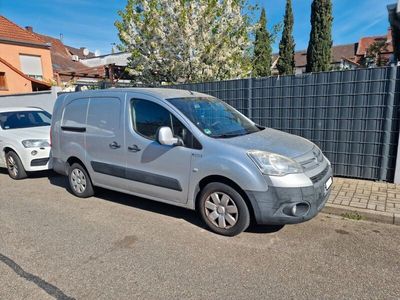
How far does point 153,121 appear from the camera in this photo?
4.14m

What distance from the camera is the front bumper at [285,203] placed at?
3250mm

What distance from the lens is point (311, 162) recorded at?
3.57m

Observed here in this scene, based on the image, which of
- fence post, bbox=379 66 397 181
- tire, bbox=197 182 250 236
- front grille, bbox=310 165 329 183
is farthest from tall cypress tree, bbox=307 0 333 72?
tire, bbox=197 182 250 236

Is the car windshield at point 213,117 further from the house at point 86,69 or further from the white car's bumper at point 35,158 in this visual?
the house at point 86,69

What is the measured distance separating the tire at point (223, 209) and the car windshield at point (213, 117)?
70cm

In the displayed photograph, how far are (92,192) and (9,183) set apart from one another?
2523mm

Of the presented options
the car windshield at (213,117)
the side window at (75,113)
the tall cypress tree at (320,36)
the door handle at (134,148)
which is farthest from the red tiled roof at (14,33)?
the car windshield at (213,117)

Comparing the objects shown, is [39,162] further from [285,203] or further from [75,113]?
[285,203]

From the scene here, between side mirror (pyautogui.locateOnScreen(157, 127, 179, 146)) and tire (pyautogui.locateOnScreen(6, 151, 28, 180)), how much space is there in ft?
14.3

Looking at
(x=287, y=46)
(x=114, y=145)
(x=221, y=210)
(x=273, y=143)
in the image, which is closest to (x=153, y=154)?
(x=114, y=145)

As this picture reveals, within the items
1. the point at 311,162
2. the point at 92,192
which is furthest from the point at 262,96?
the point at 92,192

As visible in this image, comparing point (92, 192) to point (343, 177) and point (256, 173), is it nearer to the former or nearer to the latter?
point (256, 173)

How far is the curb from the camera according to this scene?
3859 millimetres

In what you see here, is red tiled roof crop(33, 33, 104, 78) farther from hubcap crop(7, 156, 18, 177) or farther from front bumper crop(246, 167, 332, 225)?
front bumper crop(246, 167, 332, 225)
